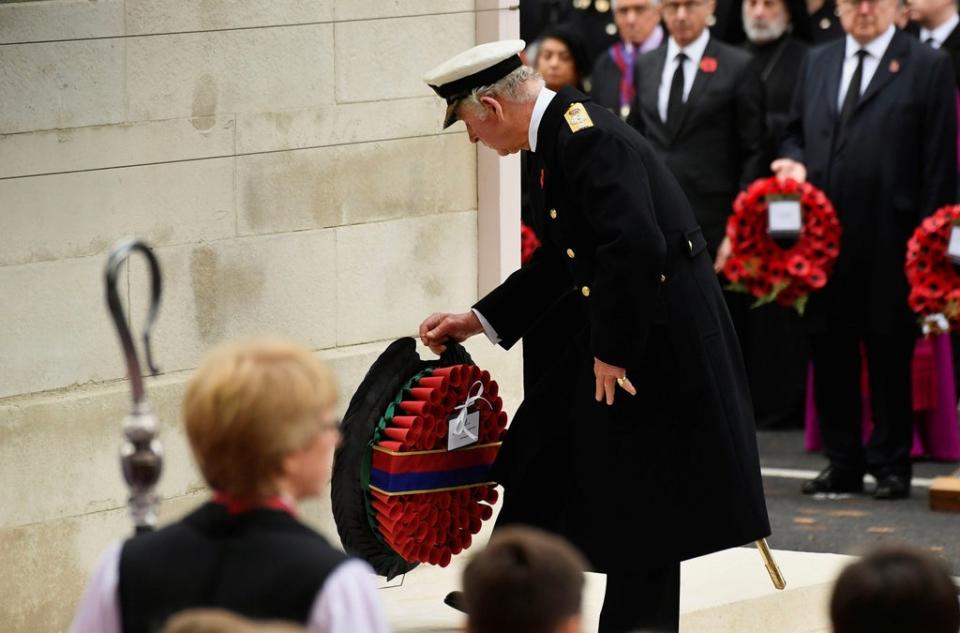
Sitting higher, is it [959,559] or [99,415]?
[99,415]

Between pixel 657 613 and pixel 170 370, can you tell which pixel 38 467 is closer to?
pixel 170 370

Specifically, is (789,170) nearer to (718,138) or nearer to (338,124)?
(718,138)

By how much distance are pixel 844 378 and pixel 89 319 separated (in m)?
3.84

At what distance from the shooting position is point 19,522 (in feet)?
19.6

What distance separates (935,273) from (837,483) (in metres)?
1.04

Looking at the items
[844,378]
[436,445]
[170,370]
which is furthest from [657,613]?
[844,378]

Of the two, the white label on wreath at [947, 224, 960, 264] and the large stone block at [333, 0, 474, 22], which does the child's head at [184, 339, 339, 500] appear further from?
the white label on wreath at [947, 224, 960, 264]

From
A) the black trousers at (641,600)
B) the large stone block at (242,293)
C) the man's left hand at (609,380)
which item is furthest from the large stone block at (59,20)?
the black trousers at (641,600)

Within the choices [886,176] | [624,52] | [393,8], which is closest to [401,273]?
[393,8]

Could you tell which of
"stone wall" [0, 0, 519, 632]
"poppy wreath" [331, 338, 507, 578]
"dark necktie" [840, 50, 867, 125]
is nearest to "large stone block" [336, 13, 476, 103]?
"stone wall" [0, 0, 519, 632]

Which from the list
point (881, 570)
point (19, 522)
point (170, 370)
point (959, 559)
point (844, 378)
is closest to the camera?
point (881, 570)

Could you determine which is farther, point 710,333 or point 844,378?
point 844,378

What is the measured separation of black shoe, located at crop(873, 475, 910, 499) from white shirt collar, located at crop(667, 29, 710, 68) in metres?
2.18

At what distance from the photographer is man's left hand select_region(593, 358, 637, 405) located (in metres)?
5.21
